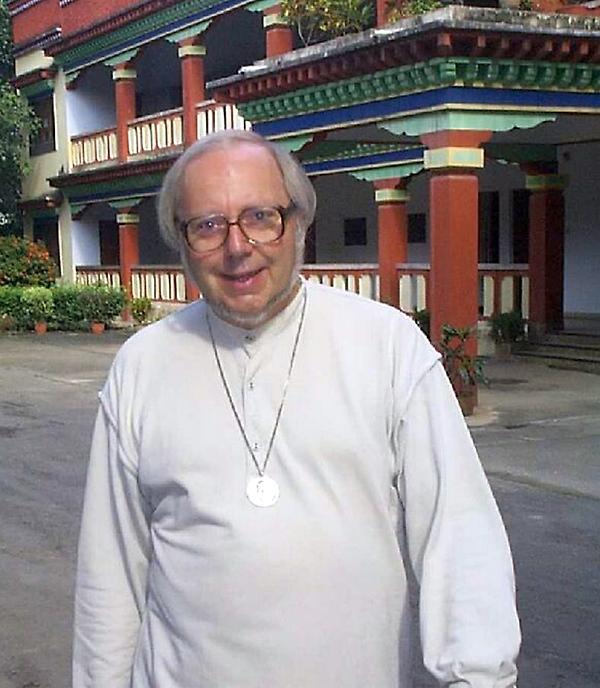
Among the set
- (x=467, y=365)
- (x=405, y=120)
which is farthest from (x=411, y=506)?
(x=405, y=120)

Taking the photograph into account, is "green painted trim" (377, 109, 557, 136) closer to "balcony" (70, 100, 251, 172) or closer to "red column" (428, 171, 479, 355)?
"red column" (428, 171, 479, 355)

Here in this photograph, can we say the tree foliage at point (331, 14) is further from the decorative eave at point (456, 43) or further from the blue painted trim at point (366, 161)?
the blue painted trim at point (366, 161)

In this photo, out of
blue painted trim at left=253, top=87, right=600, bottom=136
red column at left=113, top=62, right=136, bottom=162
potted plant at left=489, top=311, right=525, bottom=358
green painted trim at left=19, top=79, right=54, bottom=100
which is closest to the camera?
blue painted trim at left=253, top=87, right=600, bottom=136

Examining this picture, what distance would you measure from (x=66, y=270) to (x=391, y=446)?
84.5 ft

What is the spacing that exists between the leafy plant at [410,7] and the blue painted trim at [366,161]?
1867 millimetres

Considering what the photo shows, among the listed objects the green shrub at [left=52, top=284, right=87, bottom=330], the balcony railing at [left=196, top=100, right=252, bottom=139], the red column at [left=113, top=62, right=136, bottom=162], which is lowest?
the green shrub at [left=52, top=284, right=87, bottom=330]

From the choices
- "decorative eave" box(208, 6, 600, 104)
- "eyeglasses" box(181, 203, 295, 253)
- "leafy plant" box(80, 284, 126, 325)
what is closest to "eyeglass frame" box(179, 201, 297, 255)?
"eyeglasses" box(181, 203, 295, 253)

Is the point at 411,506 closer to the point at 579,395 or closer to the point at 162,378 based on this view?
the point at 162,378

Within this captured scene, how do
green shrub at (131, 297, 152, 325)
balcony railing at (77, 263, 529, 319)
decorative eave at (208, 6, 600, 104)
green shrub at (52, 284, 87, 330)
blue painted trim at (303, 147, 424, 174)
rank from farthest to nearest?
green shrub at (52, 284, 87, 330)
green shrub at (131, 297, 152, 325)
balcony railing at (77, 263, 529, 319)
blue painted trim at (303, 147, 424, 174)
decorative eave at (208, 6, 600, 104)

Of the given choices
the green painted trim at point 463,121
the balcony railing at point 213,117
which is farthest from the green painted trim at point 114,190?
the green painted trim at point 463,121

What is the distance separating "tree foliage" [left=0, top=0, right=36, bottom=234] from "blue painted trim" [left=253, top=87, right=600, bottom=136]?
14.8 metres

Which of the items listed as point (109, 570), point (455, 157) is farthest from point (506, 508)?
point (109, 570)

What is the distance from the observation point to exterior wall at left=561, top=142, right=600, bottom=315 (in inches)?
696

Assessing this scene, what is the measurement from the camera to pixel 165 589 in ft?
7.20
